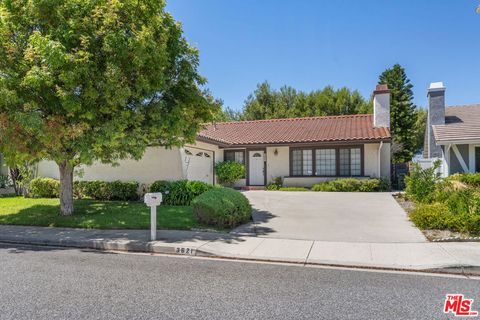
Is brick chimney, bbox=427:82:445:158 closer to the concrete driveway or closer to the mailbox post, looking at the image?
the concrete driveway

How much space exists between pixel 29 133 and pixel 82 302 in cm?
698

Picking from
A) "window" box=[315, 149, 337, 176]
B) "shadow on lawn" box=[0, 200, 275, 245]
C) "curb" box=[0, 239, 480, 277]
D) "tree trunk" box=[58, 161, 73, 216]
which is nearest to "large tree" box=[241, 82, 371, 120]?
"window" box=[315, 149, 337, 176]

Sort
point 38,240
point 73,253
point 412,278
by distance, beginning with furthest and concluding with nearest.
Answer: point 38,240, point 73,253, point 412,278

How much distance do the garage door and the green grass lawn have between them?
3897 millimetres

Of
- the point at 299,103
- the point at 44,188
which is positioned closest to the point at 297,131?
the point at 44,188

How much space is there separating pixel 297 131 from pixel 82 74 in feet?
51.9

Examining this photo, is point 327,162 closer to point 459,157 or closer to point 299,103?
point 459,157

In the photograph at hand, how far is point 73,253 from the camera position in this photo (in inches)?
294

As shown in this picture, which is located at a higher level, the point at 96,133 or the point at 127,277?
the point at 96,133

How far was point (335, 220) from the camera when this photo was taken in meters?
10.6

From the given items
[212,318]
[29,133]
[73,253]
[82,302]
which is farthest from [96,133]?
[212,318]

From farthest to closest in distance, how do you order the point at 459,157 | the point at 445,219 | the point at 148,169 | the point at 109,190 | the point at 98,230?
the point at 459,157
the point at 148,169
the point at 109,190
the point at 98,230
the point at 445,219

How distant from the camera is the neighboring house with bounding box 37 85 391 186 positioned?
739 inches

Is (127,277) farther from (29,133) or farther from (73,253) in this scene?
(29,133)
